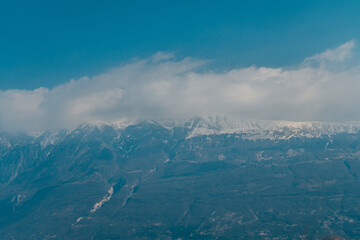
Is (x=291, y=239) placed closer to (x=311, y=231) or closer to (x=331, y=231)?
(x=311, y=231)

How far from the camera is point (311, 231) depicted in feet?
642

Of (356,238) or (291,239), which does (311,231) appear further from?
(356,238)

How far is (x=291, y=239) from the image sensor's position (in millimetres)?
197875

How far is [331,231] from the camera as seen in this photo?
200 m

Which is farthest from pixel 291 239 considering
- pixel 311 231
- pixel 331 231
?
pixel 331 231

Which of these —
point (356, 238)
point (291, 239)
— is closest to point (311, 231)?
point (291, 239)

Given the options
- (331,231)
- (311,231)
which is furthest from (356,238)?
(311,231)

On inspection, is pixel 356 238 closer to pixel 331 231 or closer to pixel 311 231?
pixel 331 231

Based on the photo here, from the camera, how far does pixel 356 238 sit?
193875 millimetres

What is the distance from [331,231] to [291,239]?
80.0ft

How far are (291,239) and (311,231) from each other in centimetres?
1224

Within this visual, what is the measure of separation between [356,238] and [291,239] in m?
36.0

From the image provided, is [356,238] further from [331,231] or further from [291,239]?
[291,239]
